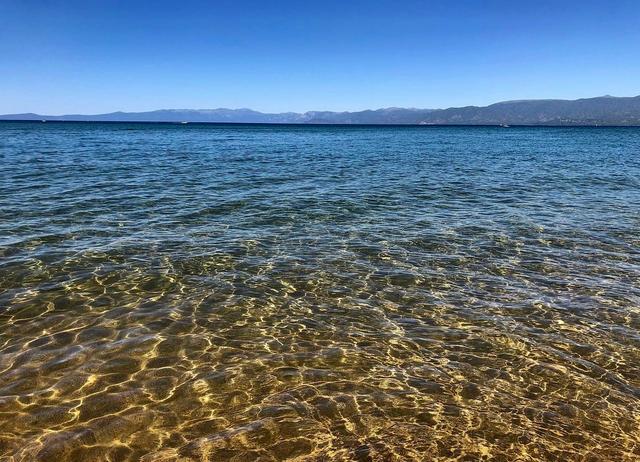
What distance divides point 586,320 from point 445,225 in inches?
351

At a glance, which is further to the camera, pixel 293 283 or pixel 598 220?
pixel 598 220

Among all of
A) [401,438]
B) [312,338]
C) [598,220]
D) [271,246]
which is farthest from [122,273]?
[598,220]

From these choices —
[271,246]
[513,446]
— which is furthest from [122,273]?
[513,446]

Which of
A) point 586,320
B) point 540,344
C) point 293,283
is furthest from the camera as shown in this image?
point 293,283

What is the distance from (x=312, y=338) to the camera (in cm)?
934

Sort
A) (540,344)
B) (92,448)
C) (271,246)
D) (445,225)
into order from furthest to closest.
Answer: (445,225) < (271,246) < (540,344) < (92,448)

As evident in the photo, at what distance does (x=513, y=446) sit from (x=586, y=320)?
5.18 meters

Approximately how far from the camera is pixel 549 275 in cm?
1282

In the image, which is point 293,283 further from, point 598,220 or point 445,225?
point 598,220

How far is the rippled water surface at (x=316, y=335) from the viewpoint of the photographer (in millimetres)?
6457

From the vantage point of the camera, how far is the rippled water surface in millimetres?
6457

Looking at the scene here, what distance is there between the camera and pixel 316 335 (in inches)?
372

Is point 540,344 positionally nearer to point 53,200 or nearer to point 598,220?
point 598,220

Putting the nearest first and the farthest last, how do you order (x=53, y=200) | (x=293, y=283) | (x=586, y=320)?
(x=586, y=320) → (x=293, y=283) → (x=53, y=200)
